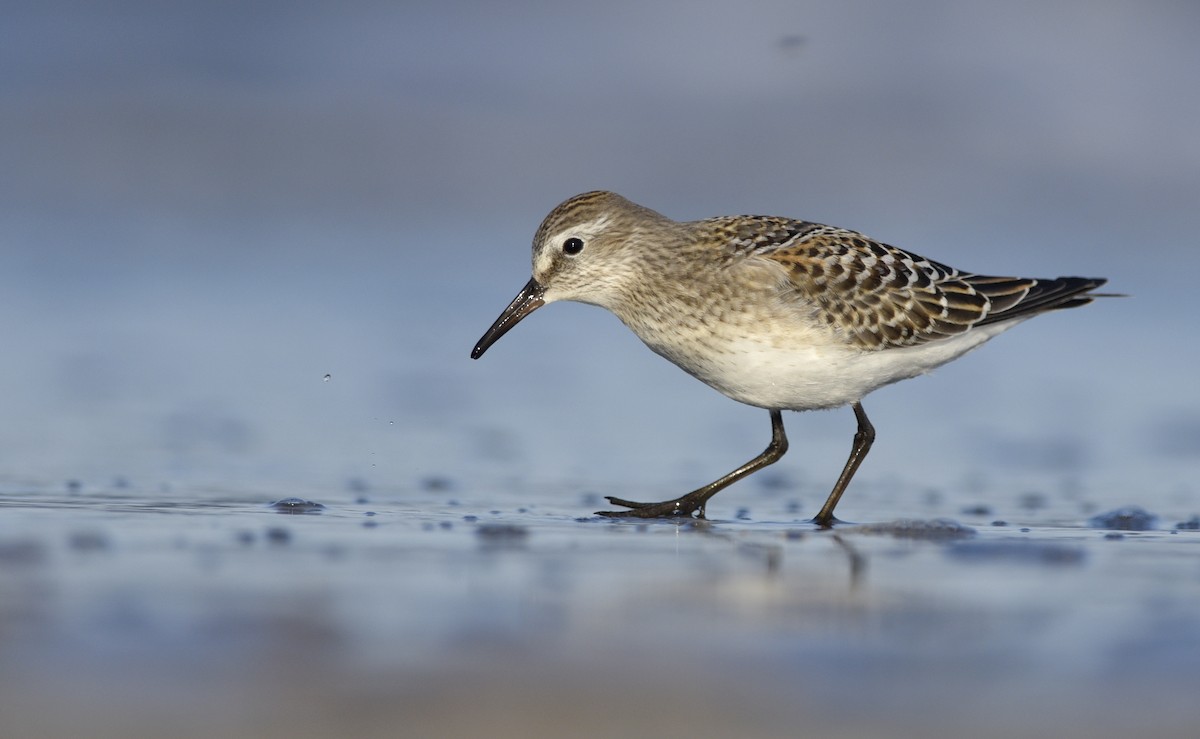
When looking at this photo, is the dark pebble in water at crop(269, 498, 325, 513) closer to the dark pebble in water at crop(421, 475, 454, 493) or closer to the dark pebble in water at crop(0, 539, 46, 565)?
the dark pebble in water at crop(421, 475, 454, 493)

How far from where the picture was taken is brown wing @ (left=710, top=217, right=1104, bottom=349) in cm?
620

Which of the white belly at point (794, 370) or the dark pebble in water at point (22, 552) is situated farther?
the white belly at point (794, 370)

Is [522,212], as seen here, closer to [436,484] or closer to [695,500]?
[436,484]

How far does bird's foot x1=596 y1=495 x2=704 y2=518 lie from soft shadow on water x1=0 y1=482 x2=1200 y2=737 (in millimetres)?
378

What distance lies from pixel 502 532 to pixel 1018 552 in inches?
66.9

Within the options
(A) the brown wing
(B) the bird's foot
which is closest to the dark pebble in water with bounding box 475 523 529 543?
(B) the bird's foot

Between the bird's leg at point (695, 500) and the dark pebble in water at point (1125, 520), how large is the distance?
129 cm

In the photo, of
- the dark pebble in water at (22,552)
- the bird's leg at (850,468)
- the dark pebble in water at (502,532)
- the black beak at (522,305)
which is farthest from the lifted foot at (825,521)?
the dark pebble in water at (22,552)

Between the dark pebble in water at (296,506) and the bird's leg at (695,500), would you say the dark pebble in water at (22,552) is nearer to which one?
the dark pebble in water at (296,506)

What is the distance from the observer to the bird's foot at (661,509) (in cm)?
585

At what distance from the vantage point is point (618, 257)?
20.9ft

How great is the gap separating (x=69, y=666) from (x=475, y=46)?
10.7 meters

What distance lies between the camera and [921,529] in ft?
17.9

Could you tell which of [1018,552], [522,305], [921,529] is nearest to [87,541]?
[522,305]
